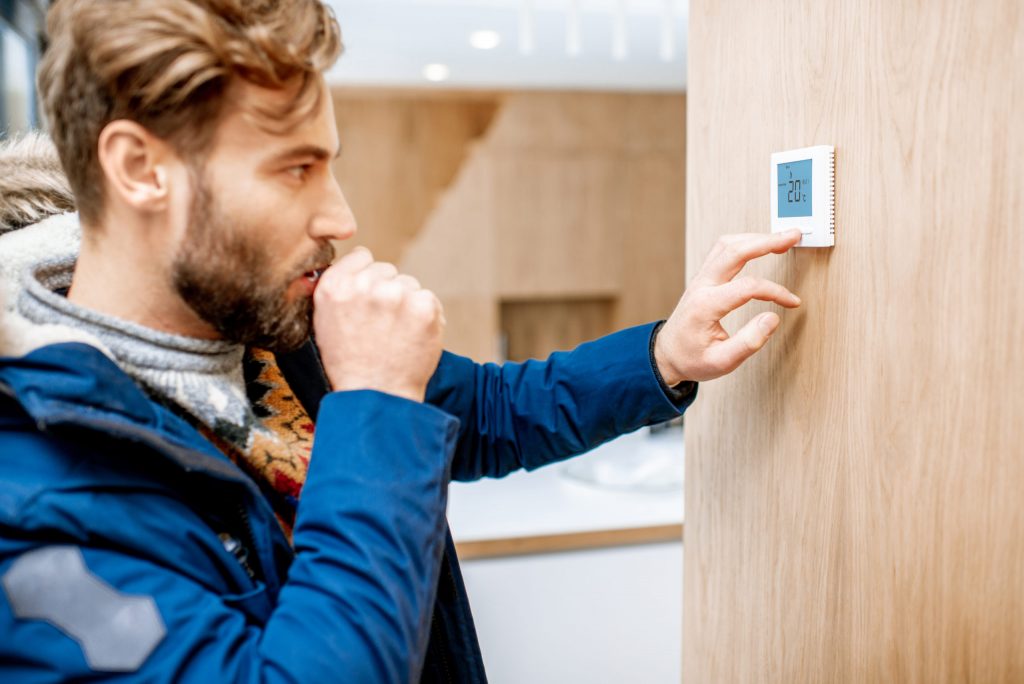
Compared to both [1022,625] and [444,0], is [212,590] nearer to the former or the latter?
[1022,625]

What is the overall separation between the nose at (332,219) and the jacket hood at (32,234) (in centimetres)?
22

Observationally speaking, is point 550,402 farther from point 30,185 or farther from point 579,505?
point 579,505

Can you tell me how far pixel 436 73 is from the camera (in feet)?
16.1

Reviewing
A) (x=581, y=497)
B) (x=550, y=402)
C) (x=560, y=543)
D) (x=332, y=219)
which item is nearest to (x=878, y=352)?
(x=550, y=402)

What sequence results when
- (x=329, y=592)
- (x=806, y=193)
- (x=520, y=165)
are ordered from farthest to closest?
(x=520, y=165), (x=806, y=193), (x=329, y=592)

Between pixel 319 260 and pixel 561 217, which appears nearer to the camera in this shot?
pixel 319 260

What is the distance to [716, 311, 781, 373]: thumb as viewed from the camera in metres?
0.89

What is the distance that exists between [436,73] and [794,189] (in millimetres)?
4293

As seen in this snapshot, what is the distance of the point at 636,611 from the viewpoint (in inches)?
78.6

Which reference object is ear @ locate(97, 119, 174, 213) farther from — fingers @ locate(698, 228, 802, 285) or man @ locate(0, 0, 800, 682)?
fingers @ locate(698, 228, 802, 285)

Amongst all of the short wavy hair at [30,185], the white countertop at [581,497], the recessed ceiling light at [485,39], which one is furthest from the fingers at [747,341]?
the recessed ceiling light at [485,39]

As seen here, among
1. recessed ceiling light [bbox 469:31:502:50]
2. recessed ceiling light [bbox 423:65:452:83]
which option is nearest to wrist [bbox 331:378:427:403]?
recessed ceiling light [bbox 469:31:502:50]

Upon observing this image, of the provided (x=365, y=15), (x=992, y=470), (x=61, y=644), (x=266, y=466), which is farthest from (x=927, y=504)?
(x=365, y=15)

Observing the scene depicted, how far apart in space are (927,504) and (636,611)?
132 cm
